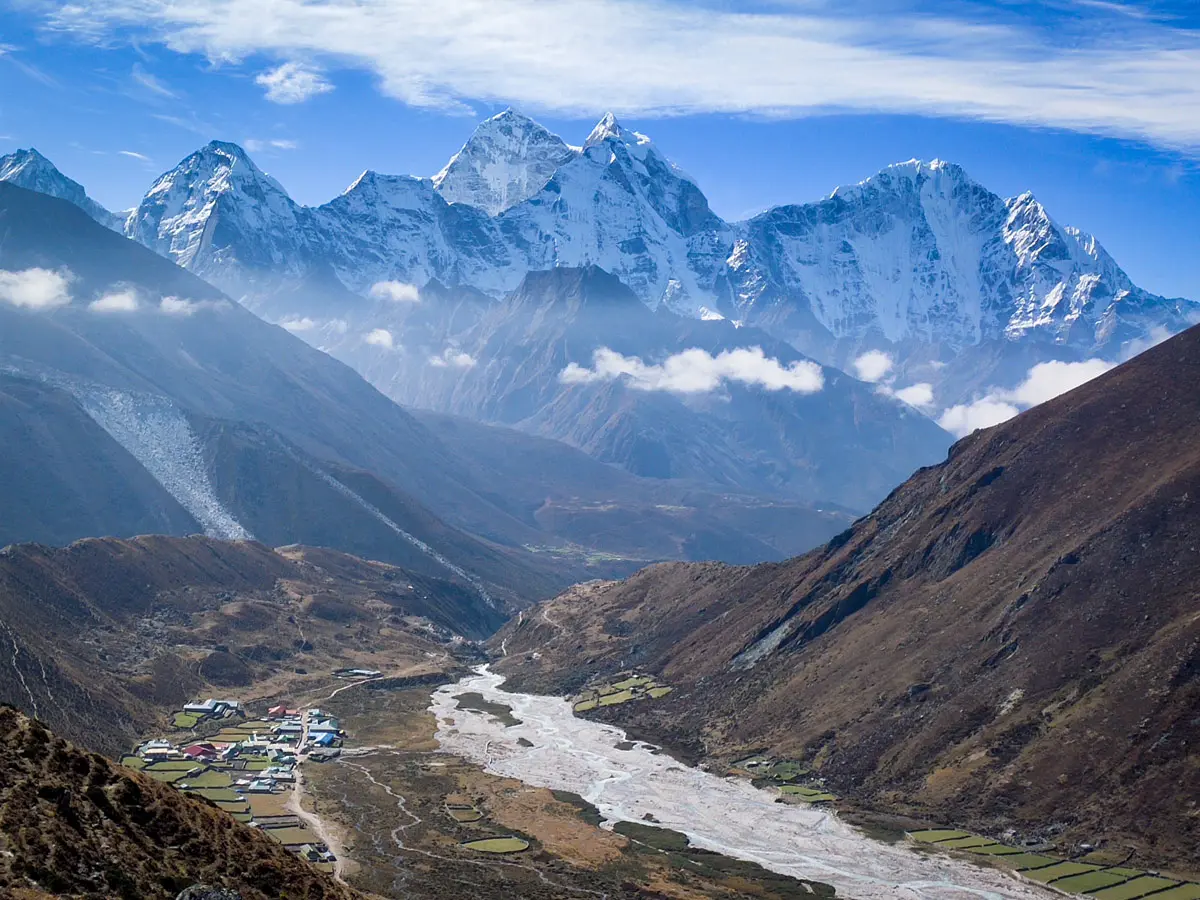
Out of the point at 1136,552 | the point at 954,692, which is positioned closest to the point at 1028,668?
the point at 954,692

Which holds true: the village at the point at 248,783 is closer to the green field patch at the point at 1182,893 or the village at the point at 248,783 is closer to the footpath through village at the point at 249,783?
the footpath through village at the point at 249,783

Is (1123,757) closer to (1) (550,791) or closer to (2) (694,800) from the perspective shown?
(2) (694,800)

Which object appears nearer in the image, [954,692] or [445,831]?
[445,831]

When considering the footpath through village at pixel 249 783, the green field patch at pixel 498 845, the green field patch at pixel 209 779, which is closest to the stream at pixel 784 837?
the green field patch at pixel 498 845

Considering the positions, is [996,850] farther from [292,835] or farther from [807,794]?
[292,835]

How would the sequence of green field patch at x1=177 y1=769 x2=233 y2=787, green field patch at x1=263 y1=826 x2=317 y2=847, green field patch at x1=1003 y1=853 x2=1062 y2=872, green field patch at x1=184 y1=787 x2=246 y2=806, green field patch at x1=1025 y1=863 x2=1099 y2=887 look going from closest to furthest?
green field patch at x1=1025 y1=863 x2=1099 y2=887, green field patch at x1=1003 y1=853 x2=1062 y2=872, green field patch at x1=263 y1=826 x2=317 y2=847, green field patch at x1=184 y1=787 x2=246 y2=806, green field patch at x1=177 y1=769 x2=233 y2=787

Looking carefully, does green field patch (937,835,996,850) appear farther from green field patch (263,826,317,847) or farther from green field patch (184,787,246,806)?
green field patch (184,787,246,806)

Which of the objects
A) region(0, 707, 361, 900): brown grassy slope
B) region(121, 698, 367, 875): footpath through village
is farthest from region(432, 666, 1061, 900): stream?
region(0, 707, 361, 900): brown grassy slope
